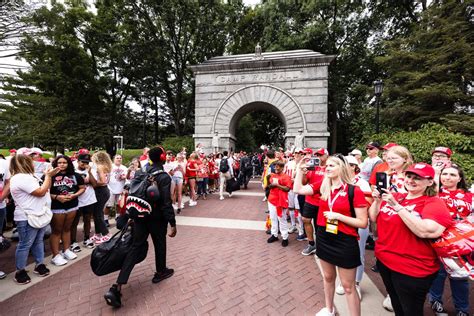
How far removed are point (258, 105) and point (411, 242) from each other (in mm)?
15804

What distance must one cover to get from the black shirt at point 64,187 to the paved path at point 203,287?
1.16 m

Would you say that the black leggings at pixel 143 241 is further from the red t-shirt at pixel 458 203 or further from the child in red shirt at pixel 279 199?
the red t-shirt at pixel 458 203

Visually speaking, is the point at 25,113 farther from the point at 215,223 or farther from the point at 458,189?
the point at 458,189

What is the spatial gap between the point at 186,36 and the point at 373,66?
1880 cm

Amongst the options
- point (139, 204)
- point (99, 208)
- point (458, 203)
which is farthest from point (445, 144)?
point (99, 208)

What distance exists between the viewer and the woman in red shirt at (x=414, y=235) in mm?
1928

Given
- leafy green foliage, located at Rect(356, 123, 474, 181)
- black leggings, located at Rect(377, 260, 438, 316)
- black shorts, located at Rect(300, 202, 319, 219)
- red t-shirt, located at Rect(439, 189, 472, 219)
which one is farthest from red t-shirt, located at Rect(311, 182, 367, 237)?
leafy green foliage, located at Rect(356, 123, 474, 181)

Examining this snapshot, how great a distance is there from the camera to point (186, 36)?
74.2 feet

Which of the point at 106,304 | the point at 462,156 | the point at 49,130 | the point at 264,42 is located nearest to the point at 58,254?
the point at 106,304

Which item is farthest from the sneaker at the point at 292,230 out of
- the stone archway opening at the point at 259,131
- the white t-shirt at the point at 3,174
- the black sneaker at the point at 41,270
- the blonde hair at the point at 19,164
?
the stone archway opening at the point at 259,131

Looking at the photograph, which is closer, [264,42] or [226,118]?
[226,118]

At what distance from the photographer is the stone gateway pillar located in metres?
15.2

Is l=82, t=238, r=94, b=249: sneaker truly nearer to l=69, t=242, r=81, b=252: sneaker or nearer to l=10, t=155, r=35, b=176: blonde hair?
l=69, t=242, r=81, b=252: sneaker

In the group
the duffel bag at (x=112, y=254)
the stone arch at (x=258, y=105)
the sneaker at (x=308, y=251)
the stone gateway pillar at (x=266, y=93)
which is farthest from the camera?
the stone arch at (x=258, y=105)
